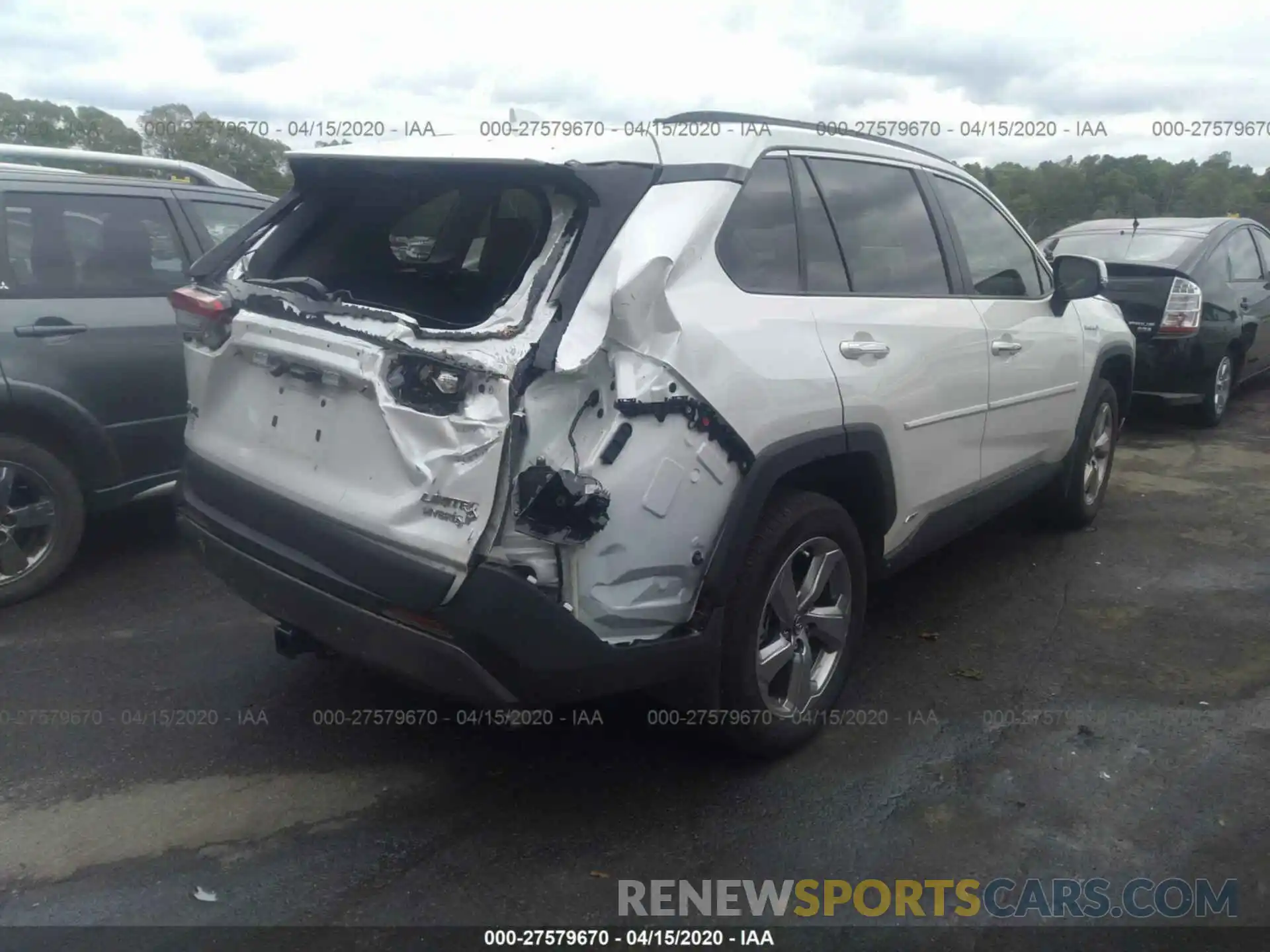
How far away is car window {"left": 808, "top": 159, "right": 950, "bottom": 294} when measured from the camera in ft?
11.3

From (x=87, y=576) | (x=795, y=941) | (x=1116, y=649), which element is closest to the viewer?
(x=795, y=941)

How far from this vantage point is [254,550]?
2906 mm

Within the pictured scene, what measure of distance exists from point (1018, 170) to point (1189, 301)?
64.8 inches

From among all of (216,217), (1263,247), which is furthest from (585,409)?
(1263,247)

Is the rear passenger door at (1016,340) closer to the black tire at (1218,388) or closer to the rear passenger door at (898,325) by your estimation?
the rear passenger door at (898,325)

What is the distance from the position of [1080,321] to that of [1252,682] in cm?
196

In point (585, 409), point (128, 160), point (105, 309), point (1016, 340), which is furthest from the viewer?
point (128, 160)

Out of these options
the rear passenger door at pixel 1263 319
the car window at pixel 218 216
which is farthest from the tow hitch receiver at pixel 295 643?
the rear passenger door at pixel 1263 319

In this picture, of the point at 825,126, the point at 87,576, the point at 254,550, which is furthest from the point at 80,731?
the point at 825,126

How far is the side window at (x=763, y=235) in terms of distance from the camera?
9.50ft

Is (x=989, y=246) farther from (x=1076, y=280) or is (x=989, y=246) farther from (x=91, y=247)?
(x=91, y=247)

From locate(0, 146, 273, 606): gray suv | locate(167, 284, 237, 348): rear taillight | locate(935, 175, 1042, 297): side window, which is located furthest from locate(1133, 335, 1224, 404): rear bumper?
locate(167, 284, 237, 348): rear taillight

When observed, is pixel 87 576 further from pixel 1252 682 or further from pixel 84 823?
pixel 1252 682

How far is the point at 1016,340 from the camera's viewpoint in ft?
14.1
